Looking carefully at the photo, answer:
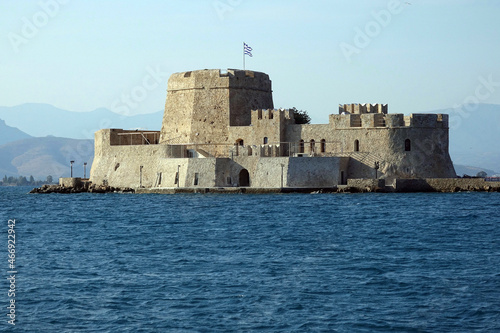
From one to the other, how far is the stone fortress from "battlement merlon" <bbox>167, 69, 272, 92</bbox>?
0.18 feet

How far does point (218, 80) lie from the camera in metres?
46.7

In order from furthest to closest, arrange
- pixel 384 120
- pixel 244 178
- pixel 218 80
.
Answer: pixel 218 80, pixel 244 178, pixel 384 120

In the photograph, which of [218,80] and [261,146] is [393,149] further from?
[218,80]

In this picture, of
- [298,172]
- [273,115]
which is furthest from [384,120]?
[273,115]

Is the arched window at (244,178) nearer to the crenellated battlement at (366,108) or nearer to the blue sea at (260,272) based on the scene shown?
the crenellated battlement at (366,108)

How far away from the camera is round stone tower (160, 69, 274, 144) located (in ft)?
153

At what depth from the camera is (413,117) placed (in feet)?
137

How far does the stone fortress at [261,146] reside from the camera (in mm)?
41188

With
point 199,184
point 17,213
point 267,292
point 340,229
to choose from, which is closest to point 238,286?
point 267,292

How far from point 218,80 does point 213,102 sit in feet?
4.11

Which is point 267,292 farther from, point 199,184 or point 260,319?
point 199,184

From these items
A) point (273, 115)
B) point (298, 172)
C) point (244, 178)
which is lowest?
point (244, 178)

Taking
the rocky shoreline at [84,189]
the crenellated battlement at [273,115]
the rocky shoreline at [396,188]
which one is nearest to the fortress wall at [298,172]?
the rocky shoreline at [396,188]

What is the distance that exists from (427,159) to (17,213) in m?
19.9
